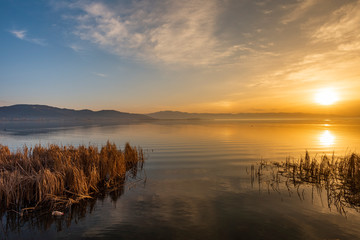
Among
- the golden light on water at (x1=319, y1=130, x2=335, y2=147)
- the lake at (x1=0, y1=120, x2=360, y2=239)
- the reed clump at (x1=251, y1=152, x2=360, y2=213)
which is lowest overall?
the lake at (x1=0, y1=120, x2=360, y2=239)

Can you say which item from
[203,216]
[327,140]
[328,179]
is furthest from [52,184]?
[327,140]

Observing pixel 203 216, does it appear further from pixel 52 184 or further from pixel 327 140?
pixel 327 140

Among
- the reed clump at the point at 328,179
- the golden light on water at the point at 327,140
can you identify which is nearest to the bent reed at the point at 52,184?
the reed clump at the point at 328,179

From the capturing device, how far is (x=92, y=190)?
9.68m

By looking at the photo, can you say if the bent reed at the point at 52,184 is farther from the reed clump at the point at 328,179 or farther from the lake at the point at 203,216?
the reed clump at the point at 328,179

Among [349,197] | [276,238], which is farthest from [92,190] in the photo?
[349,197]

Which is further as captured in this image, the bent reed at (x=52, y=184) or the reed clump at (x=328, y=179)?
the reed clump at (x=328, y=179)

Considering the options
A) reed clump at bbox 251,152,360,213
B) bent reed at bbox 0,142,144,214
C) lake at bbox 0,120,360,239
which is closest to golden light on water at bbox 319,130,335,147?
reed clump at bbox 251,152,360,213

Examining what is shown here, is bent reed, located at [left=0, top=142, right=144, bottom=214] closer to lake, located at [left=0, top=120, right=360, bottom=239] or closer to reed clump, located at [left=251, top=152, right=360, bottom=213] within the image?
lake, located at [left=0, top=120, right=360, bottom=239]

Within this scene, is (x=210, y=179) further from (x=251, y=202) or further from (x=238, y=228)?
(x=238, y=228)

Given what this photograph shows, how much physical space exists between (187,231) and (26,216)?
5.57 metres

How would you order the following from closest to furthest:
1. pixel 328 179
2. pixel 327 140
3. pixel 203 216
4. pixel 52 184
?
pixel 203 216 → pixel 52 184 → pixel 328 179 → pixel 327 140

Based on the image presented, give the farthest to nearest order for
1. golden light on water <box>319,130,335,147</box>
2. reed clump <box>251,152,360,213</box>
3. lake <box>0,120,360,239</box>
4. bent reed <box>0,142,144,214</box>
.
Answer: golden light on water <box>319,130,335,147</box> → reed clump <box>251,152,360,213</box> → bent reed <box>0,142,144,214</box> → lake <box>0,120,360,239</box>

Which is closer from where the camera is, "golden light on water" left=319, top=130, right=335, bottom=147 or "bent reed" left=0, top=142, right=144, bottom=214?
"bent reed" left=0, top=142, right=144, bottom=214
